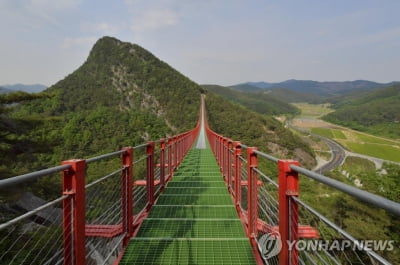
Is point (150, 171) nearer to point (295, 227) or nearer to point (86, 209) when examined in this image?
point (86, 209)

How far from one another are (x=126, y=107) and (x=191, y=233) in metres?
70.3

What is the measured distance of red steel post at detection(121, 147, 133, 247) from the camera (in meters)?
2.98

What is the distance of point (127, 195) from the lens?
3033 mm

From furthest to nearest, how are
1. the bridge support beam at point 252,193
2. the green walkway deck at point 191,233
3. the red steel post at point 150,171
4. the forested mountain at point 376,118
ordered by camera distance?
the forested mountain at point 376,118
the red steel post at point 150,171
the bridge support beam at point 252,193
the green walkway deck at point 191,233

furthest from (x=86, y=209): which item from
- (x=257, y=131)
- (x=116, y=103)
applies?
(x=116, y=103)

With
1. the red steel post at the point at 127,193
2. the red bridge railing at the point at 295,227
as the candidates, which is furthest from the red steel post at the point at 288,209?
the red steel post at the point at 127,193

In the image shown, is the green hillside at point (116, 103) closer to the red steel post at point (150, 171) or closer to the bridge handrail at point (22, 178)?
the red steel post at point (150, 171)

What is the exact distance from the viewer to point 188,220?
381 centimetres

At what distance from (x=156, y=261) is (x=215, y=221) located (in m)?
1.24

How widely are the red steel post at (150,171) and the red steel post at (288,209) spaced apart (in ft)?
8.55

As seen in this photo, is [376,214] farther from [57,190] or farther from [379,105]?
[379,105]

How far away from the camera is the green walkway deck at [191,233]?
110 inches

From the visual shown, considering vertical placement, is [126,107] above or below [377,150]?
above

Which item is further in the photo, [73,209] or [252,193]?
[252,193]
